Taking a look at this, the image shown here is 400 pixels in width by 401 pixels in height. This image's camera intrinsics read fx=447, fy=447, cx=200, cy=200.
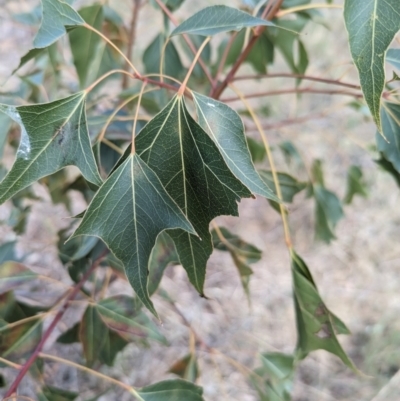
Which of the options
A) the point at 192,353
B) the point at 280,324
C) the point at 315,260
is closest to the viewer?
the point at 192,353

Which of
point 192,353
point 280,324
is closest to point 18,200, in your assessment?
point 192,353

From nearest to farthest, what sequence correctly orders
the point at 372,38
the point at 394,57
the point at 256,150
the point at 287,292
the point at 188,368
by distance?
1. the point at 372,38
2. the point at 394,57
3. the point at 188,368
4. the point at 256,150
5. the point at 287,292

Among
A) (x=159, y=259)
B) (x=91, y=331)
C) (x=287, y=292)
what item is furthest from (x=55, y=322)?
(x=287, y=292)

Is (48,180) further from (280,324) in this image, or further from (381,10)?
(280,324)

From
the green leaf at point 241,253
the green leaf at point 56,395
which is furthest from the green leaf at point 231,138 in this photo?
the green leaf at point 56,395

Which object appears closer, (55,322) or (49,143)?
(49,143)

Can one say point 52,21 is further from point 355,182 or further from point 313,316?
point 355,182

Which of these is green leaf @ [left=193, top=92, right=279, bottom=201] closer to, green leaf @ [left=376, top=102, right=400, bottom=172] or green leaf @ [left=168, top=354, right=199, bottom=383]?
green leaf @ [left=376, top=102, right=400, bottom=172]

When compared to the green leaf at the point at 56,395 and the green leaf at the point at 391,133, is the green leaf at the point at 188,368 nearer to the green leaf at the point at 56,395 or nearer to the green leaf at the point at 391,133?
the green leaf at the point at 56,395
